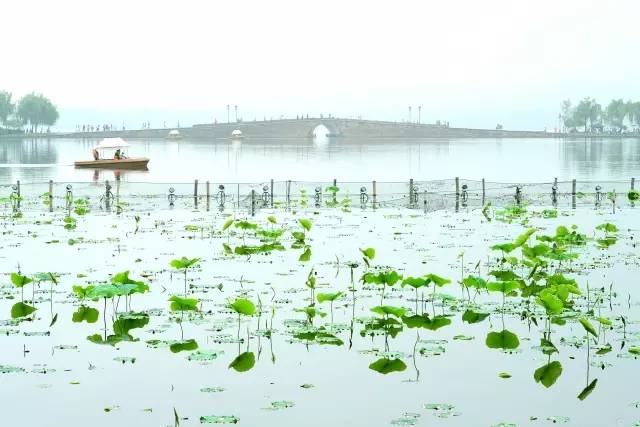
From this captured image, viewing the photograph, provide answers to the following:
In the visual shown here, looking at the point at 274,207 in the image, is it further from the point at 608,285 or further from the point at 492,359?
the point at 492,359

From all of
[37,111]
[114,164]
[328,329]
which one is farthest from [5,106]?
[328,329]

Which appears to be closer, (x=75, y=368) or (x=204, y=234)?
(x=75, y=368)

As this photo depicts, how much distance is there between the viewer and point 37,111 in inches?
6713

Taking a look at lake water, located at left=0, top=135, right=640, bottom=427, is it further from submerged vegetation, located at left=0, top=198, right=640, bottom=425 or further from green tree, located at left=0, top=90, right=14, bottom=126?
green tree, located at left=0, top=90, right=14, bottom=126

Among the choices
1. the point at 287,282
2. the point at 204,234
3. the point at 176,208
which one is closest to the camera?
the point at 287,282

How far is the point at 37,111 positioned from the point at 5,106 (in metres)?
7.98

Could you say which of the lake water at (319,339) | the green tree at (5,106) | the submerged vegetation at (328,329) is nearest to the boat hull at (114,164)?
the lake water at (319,339)

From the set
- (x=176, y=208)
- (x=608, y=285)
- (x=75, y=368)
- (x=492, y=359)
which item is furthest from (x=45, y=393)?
(x=176, y=208)

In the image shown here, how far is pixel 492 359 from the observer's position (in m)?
10.4

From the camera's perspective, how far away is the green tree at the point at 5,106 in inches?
6836

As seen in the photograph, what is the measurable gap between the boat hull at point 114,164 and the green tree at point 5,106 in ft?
336

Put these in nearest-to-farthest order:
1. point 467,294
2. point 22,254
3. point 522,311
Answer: point 522,311 < point 467,294 < point 22,254

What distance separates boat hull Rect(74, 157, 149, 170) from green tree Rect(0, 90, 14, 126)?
102321 millimetres

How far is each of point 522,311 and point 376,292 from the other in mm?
2621
